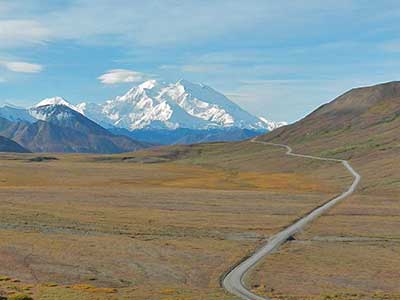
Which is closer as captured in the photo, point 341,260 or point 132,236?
point 341,260

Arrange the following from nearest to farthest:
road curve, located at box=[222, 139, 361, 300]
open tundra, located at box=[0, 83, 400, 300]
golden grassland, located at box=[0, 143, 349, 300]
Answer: road curve, located at box=[222, 139, 361, 300], golden grassland, located at box=[0, 143, 349, 300], open tundra, located at box=[0, 83, 400, 300]

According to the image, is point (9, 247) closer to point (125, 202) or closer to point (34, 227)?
point (34, 227)

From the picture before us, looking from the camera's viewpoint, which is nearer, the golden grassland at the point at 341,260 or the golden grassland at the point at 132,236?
the golden grassland at the point at 132,236

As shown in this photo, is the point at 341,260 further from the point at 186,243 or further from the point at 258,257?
the point at 186,243

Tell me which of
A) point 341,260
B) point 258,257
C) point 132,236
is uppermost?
point 132,236

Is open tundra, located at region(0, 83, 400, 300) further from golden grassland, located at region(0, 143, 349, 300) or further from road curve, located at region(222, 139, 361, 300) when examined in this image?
road curve, located at region(222, 139, 361, 300)

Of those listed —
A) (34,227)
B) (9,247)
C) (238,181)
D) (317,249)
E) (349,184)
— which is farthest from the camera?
Answer: (238,181)

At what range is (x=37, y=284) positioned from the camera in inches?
1877

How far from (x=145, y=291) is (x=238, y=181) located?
13454 centimetres

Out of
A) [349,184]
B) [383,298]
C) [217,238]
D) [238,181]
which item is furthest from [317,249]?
[238,181]

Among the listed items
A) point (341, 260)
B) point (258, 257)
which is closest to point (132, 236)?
point (258, 257)

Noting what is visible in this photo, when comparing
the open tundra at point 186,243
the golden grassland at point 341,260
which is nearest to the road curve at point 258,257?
the open tundra at point 186,243

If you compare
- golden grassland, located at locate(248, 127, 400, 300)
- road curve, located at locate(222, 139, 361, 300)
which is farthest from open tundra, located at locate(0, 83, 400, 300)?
road curve, located at locate(222, 139, 361, 300)

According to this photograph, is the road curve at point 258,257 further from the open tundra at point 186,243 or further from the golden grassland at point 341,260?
the golden grassland at point 341,260
